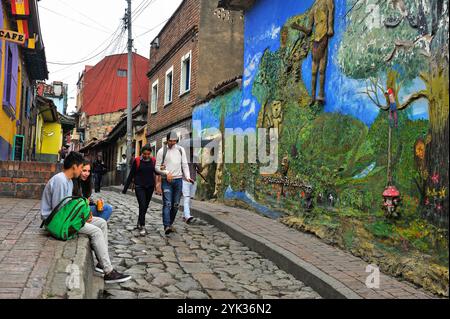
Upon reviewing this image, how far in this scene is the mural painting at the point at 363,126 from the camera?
4316 mm

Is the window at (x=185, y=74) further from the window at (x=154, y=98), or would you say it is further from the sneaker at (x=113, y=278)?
the sneaker at (x=113, y=278)

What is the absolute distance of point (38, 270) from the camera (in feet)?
12.2

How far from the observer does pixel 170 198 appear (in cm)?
739

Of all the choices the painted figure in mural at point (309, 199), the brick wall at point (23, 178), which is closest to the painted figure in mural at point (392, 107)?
the painted figure in mural at point (309, 199)

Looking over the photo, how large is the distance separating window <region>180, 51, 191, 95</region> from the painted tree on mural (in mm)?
10165

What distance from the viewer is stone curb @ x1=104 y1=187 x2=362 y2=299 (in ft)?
14.1

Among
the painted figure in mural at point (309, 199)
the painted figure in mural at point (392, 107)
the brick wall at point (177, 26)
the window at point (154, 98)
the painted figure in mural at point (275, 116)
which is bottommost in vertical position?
the painted figure in mural at point (309, 199)

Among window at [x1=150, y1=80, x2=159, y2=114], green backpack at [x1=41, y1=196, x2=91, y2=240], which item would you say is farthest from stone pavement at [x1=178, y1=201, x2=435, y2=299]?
window at [x1=150, y1=80, x2=159, y2=114]

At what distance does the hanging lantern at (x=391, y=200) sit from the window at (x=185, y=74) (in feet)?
37.5

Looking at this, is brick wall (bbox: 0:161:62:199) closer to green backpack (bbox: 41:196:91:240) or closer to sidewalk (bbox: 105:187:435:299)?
sidewalk (bbox: 105:187:435:299)

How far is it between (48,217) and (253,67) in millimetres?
6248

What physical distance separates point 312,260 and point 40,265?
299cm

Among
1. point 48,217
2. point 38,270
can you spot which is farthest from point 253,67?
point 38,270

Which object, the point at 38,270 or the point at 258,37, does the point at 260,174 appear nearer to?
the point at 258,37
